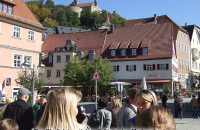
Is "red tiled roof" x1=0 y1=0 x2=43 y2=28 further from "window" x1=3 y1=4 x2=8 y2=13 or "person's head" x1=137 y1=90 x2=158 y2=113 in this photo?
"person's head" x1=137 y1=90 x2=158 y2=113

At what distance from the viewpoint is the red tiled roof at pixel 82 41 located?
66.8 metres

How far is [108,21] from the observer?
129m

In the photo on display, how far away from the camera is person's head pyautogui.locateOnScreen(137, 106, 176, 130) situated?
146 inches

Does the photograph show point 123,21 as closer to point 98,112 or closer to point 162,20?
point 162,20

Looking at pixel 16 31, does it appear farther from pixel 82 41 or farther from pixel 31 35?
pixel 82 41

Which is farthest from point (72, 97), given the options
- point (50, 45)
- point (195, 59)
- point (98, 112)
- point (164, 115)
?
point (195, 59)

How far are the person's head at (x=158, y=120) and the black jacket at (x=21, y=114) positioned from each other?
4234 mm

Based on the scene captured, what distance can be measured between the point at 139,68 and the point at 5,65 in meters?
27.3

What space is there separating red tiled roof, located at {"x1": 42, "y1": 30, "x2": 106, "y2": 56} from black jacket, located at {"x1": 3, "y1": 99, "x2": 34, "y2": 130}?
57453 mm

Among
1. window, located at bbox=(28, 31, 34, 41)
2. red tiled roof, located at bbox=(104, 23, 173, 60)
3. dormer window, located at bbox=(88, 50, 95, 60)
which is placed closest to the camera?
window, located at bbox=(28, 31, 34, 41)

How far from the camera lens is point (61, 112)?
4059mm

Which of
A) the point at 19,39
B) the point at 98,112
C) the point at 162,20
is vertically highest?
the point at 162,20

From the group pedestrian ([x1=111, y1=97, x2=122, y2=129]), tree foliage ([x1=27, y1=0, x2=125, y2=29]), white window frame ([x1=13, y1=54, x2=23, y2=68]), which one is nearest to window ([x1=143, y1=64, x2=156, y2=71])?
white window frame ([x1=13, y1=54, x2=23, y2=68])

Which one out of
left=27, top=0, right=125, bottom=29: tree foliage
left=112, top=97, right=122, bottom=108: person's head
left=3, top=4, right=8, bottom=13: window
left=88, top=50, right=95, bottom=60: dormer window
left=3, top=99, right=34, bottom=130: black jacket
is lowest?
left=3, top=99, right=34, bottom=130: black jacket
